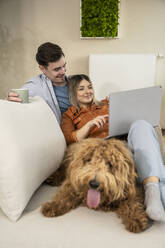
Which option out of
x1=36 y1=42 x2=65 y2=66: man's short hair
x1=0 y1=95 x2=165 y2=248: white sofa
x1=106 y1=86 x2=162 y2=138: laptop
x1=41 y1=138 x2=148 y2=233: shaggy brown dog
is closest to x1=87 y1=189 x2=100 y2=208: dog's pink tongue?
x1=41 y1=138 x2=148 y2=233: shaggy brown dog

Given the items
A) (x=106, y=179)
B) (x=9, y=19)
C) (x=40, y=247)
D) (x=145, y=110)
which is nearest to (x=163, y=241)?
(x=106, y=179)

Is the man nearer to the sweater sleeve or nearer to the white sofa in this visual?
the sweater sleeve

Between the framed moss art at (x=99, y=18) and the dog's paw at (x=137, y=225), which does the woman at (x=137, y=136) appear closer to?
the dog's paw at (x=137, y=225)

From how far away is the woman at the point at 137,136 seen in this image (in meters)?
1.07

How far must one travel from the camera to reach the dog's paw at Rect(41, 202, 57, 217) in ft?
3.49

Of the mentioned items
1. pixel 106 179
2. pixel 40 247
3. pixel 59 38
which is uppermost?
pixel 59 38

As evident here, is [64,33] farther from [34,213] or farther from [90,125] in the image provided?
[34,213]

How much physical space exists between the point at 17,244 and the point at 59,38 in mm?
3235

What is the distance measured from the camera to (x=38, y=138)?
1.18 meters

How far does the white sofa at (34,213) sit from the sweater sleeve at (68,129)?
A: 38 centimetres

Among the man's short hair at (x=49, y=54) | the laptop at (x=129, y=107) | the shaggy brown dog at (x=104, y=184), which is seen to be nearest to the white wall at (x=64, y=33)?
the man's short hair at (x=49, y=54)

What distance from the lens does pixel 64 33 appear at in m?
3.60

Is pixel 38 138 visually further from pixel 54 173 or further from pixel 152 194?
pixel 152 194

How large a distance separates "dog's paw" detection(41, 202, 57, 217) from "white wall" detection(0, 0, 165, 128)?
286 centimetres
